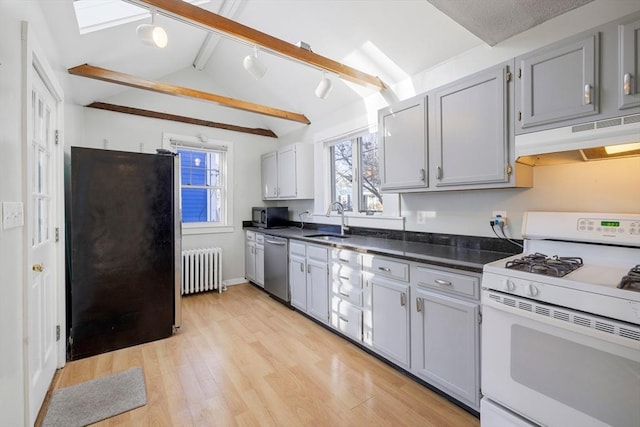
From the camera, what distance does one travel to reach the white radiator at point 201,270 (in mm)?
3988

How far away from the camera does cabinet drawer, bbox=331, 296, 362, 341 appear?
2471 mm

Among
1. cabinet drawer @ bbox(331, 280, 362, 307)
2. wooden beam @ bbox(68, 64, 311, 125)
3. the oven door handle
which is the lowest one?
cabinet drawer @ bbox(331, 280, 362, 307)

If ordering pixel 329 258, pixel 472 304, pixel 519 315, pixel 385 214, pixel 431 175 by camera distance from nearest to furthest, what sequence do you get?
pixel 519 315
pixel 472 304
pixel 431 175
pixel 329 258
pixel 385 214

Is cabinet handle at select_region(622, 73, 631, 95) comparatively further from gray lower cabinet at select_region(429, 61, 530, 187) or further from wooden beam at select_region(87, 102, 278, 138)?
wooden beam at select_region(87, 102, 278, 138)

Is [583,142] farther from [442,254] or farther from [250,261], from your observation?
[250,261]

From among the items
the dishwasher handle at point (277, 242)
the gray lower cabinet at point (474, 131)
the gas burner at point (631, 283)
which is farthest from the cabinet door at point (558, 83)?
the dishwasher handle at point (277, 242)

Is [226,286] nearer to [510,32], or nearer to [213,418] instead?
[213,418]

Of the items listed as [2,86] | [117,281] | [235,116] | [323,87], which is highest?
[235,116]

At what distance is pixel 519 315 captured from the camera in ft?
4.44

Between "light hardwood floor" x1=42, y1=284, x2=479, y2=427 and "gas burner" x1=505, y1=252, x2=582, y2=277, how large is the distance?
Answer: 974 mm

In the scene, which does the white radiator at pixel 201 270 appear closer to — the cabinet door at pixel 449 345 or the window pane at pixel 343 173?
the window pane at pixel 343 173

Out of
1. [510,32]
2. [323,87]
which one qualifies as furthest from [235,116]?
[510,32]

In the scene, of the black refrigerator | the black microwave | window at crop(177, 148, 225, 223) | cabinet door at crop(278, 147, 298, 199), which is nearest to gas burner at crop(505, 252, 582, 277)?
the black refrigerator

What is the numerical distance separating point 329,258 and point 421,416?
1418mm
